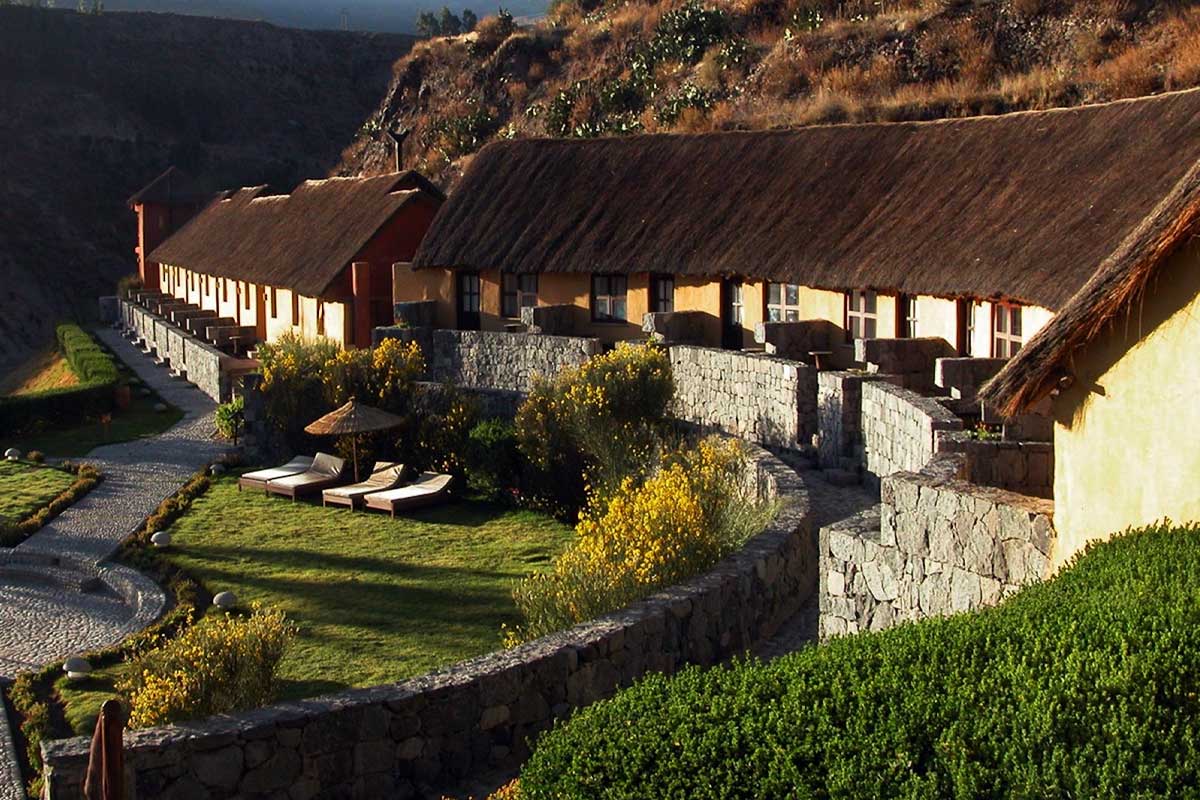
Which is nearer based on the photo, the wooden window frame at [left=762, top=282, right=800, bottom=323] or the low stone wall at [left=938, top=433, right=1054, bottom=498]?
the low stone wall at [left=938, top=433, right=1054, bottom=498]

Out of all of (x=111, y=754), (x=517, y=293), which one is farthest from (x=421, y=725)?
(x=517, y=293)

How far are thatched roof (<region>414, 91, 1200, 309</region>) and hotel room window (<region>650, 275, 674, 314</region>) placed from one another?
0.86 metres

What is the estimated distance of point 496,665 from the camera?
9469 millimetres

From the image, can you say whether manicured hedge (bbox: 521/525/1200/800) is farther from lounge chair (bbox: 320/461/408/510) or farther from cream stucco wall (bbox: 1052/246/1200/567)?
lounge chair (bbox: 320/461/408/510)

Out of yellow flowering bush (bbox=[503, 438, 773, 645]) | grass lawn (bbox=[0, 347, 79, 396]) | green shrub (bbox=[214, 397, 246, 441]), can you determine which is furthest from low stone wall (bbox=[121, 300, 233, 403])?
yellow flowering bush (bbox=[503, 438, 773, 645])

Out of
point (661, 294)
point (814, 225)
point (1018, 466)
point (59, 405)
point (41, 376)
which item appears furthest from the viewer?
point (41, 376)

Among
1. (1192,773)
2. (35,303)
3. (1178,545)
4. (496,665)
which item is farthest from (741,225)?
(35,303)

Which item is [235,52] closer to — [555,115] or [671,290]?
[555,115]

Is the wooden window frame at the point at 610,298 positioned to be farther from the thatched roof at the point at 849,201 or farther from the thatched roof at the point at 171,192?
the thatched roof at the point at 171,192

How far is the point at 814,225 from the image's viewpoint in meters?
22.7

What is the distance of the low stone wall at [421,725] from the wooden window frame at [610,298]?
52.6 ft

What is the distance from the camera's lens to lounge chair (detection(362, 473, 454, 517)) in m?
19.8

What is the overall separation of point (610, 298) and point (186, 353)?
1316 centimetres

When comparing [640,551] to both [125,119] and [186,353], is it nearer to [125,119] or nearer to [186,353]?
[186,353]
